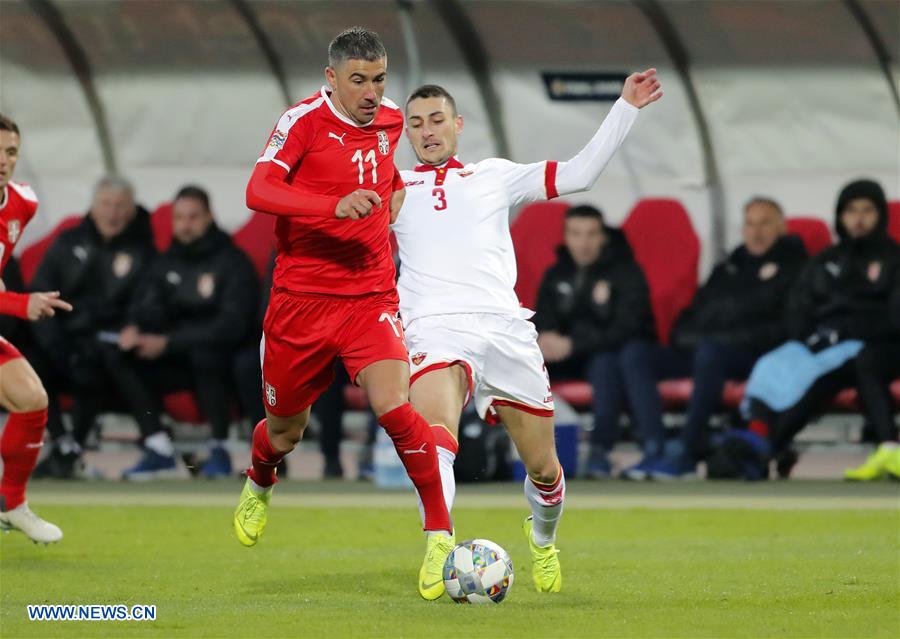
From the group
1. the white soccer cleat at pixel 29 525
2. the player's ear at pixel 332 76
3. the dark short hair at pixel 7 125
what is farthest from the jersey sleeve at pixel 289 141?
the white soccer cleat at pixel 29 525

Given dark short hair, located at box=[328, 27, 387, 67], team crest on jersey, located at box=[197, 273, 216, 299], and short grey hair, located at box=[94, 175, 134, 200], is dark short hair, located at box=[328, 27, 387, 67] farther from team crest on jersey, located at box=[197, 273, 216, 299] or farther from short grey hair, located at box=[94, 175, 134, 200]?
short grey hair, located at box=[94, 175, 134, 200]

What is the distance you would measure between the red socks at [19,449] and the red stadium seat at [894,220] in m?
7.25

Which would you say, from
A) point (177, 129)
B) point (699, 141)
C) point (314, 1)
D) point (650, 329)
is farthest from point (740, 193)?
point (177, 129)

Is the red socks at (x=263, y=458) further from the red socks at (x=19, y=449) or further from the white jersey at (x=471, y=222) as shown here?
the red socks at (x=19, y=449)

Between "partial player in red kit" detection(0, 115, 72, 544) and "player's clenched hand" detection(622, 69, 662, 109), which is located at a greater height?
"player's clenched hand" detection(622, 69, 662, 109)

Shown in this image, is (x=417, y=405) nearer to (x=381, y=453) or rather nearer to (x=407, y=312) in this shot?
(x=407, y=312)

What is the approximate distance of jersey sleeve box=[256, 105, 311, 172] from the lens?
7.11 m

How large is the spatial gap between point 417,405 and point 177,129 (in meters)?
8.79

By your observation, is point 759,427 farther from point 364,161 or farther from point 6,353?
point 364,161

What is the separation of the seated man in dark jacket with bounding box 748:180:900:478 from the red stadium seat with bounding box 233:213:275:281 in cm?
421

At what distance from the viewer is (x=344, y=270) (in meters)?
7.40

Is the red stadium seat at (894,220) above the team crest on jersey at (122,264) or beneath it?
above

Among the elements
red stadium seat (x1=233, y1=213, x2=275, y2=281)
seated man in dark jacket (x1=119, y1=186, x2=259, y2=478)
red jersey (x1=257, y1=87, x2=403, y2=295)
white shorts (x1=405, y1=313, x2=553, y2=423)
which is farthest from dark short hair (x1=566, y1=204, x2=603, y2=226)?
red jersey (x1=257, y1=87, x2=403, y2=295)

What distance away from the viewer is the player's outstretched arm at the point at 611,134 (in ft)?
25.2
